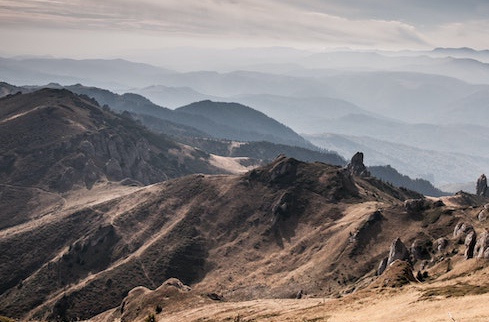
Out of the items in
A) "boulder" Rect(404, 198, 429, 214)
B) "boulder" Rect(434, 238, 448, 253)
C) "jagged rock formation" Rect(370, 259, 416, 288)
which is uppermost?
"jagged rock formation" Rect(370, 259, 416, 288)

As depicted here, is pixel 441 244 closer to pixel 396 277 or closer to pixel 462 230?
pixel 462 230

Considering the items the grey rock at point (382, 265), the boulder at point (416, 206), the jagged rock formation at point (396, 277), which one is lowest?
the grey rock at point (382, 265)

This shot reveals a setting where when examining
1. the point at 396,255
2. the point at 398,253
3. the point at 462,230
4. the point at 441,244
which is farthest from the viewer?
the point at 462,230

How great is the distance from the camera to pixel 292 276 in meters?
172

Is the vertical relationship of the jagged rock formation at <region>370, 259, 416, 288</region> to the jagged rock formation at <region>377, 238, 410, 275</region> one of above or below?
above


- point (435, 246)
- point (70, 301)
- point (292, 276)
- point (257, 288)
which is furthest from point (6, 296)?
point (435, 246)

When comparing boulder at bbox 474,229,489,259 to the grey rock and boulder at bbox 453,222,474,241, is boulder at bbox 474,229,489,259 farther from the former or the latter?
the grey rock

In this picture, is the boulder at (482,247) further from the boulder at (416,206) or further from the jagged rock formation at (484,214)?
the boulder at (416,206)

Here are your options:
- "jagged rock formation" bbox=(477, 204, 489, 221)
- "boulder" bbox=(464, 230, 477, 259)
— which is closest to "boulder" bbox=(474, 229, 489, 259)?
"boulder" bbox=(464, 230, 477, 259)

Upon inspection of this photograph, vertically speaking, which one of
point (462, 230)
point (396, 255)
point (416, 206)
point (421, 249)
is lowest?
point (396, 255)

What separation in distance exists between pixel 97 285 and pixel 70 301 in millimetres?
12185

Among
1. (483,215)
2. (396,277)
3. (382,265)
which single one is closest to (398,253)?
(382,265)

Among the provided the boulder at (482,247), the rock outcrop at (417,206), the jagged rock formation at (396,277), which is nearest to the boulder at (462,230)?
the rock outcrop at (417,206)

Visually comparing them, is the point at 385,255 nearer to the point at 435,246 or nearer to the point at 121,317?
the point at 435,246
